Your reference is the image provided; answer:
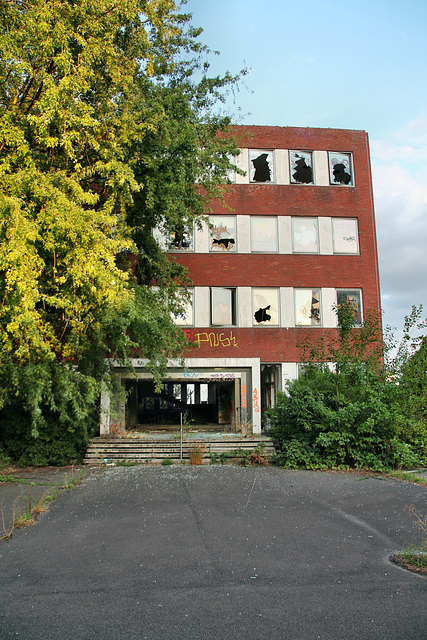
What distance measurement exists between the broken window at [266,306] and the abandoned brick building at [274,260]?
0.13ft

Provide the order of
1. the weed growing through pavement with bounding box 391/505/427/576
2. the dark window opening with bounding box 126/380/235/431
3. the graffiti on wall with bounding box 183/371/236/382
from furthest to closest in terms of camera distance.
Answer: the dark window opening with bounding box 126/380/235/431 → the graffiti on wall with bounding box 183/371/236/382 → the weed growing through pavement with bounding box 391/505/427/576

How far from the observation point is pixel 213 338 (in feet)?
64.7

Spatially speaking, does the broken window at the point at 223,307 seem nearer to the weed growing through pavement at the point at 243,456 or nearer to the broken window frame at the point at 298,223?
the broken window frame at the point at 298,223

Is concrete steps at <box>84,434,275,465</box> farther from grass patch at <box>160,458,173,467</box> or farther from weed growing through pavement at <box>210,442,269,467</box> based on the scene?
grass patch at <box>160,458,173,467</box>

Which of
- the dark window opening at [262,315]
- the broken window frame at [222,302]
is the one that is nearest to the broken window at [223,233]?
the broken window frame at [222,302]

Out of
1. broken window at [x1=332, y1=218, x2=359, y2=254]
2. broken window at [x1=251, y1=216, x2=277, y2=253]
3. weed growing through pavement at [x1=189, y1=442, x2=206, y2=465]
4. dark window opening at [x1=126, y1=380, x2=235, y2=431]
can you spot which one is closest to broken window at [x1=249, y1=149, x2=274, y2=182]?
broken window at [x1=251, y1=216, x2=277, y2=253]

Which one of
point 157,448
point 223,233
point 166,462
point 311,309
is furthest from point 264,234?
point 166,462

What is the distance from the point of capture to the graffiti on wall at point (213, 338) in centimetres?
1964

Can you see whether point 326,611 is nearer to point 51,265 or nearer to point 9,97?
point 51,265

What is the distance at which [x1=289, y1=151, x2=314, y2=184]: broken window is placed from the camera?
21.4 m

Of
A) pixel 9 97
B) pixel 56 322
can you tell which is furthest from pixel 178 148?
pixel 56 322

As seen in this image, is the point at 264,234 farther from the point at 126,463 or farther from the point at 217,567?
the point at 217,567

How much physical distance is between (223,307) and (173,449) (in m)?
6.34

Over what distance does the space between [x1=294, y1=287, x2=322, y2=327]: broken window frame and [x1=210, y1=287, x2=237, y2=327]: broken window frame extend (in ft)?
8.22
